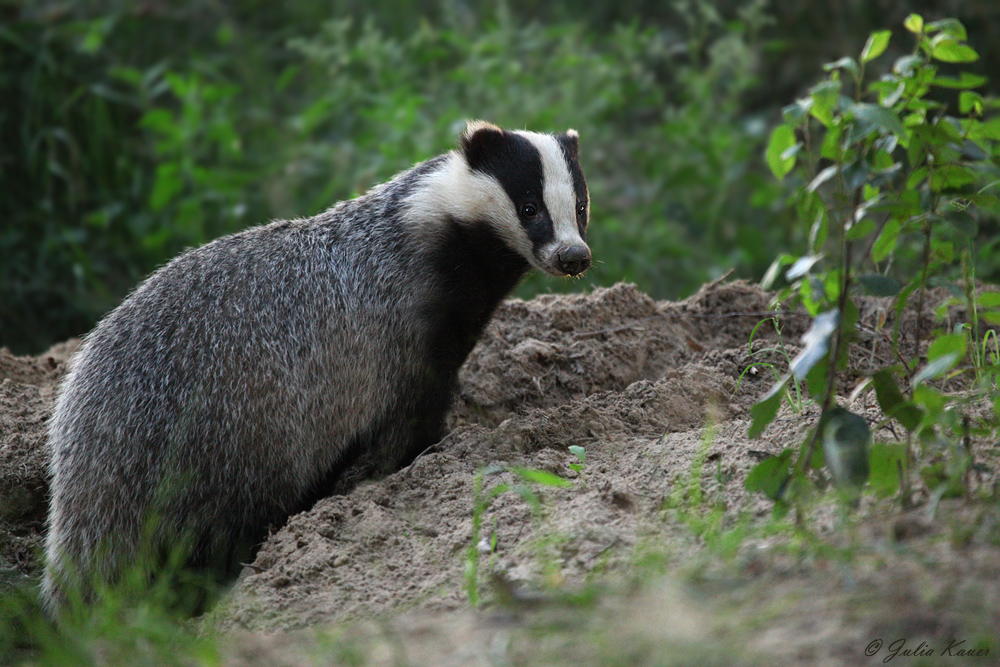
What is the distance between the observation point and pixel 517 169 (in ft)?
11.8

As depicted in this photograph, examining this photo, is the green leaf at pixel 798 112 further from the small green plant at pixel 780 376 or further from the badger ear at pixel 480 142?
the badger ear at pixel 480 142

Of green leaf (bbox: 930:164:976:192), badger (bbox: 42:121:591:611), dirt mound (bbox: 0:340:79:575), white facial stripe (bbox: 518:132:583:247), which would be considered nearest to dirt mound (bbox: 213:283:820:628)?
badger (bbox: 42:121:591:611)

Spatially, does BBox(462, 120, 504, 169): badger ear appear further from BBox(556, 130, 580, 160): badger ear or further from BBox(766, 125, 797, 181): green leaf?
BBox(766, 125, 797, 181): green leaf

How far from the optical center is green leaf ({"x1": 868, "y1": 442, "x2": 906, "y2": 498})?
219cm

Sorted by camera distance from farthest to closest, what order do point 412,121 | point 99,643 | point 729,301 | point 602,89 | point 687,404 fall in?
point 602,89 < point 412,121 < point 729,301 < point 687,404 < point 99,643

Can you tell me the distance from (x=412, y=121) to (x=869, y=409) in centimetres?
378

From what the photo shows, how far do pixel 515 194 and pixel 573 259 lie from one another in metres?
0.35

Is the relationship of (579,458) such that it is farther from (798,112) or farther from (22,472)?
(22,472)

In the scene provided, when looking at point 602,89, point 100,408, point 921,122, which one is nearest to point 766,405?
point 921,122

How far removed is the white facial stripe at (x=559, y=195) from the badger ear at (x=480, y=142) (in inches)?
5.3

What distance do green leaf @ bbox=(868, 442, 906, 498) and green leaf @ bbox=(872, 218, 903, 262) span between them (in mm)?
601

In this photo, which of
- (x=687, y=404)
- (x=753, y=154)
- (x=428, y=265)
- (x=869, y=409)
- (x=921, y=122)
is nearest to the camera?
Result: (x=921, y=122)

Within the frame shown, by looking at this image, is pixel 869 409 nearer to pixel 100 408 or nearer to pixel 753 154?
pixel 100 408

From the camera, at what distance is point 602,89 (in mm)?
6613
